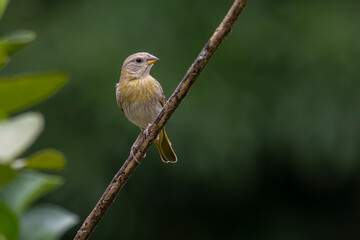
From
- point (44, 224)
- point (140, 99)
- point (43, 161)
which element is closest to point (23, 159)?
point (43, 161)

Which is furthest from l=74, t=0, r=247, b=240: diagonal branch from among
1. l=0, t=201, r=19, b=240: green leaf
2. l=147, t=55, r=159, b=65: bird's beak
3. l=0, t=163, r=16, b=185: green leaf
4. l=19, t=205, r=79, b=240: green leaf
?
l=147, t=55, r=159, b=65: bird's beak

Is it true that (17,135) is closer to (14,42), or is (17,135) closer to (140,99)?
(14,42)

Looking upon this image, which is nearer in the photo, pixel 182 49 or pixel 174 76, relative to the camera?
pixel 174 76

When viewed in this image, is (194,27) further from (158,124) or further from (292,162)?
(158,124)

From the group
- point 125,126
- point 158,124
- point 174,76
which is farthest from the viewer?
point 125,126

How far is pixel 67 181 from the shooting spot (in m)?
4.75

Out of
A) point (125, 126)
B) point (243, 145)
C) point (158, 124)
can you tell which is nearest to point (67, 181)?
point (125, 126)

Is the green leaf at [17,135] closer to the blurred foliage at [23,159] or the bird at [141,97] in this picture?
the blurred foliage at [23,159]

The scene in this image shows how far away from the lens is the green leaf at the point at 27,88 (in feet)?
2.91

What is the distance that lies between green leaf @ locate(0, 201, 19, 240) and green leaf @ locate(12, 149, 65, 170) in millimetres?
97

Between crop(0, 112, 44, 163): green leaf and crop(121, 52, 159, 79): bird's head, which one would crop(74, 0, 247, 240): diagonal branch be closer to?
crop(0, 112, 44, 163): green leaf

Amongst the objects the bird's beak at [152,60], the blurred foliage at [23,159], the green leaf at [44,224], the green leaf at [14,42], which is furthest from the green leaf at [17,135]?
the bird's beak at [152,60]

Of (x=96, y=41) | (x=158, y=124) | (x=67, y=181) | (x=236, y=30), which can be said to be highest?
(x=158, y=124)

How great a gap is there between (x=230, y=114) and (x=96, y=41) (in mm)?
1056
